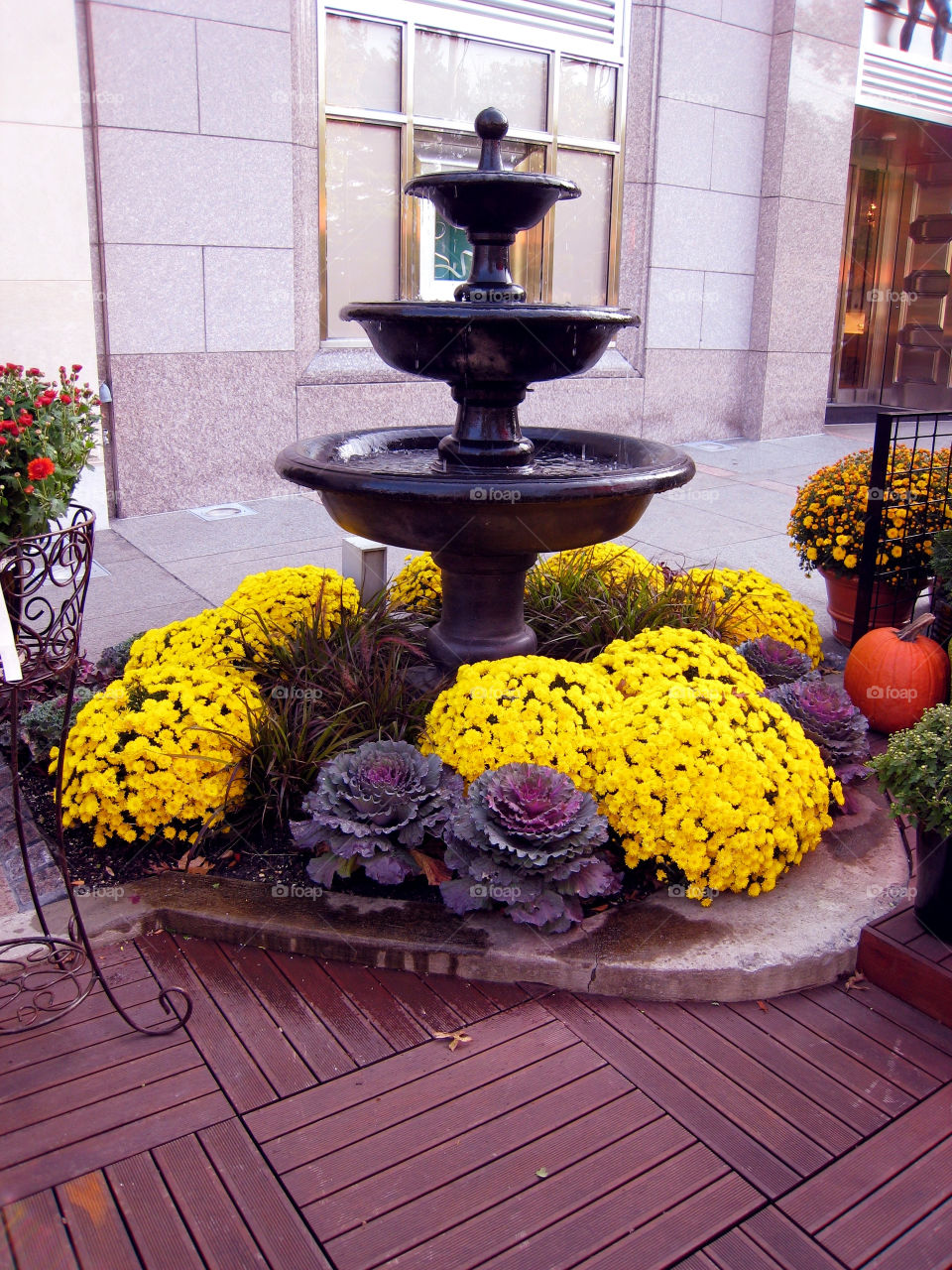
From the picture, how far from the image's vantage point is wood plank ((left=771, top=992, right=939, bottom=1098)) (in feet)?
9.02

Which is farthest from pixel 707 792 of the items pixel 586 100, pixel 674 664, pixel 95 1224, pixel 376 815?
pixel 586 100

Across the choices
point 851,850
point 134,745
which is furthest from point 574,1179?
point 134,745

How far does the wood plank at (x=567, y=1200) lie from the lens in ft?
7.30

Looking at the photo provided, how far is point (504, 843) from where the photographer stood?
10.2 feet

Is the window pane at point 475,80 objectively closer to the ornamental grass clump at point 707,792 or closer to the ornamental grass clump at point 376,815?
the ornamental grass clump at point 707,792

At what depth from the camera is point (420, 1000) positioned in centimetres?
301

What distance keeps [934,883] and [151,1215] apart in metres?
2.29

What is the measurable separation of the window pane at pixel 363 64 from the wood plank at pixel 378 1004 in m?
8.13

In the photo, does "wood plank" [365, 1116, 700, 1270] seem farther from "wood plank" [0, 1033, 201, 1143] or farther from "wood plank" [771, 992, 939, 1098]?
"wood plank" [0, 1033, 201, 1143]

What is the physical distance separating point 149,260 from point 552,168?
4.49 m

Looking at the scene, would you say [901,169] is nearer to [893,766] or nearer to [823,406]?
[823,406]

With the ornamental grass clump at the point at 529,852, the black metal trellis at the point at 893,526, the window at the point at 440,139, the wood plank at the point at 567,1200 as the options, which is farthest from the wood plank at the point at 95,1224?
the window at the point at 440,139

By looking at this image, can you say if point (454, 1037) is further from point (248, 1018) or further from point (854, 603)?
point (854, 603)

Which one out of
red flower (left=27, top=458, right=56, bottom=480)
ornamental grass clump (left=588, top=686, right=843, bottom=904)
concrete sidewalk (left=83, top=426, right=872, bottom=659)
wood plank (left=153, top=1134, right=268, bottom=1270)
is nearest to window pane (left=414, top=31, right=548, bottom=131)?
concrete sidewalk (left=83, top=426, right=872, bottom=659)
